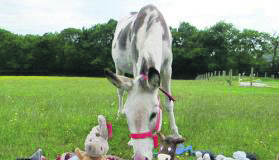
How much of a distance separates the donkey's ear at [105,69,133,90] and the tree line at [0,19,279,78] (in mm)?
48092

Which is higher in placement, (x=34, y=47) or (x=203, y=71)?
(x=34, y=47)

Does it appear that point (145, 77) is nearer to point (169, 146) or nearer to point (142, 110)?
point (142, 110)

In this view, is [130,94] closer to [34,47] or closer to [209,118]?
[209,118]

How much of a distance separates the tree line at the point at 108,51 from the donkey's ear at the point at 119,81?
4809cm

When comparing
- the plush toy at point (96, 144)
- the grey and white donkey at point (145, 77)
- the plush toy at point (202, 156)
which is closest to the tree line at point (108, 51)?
the grey and white donkey at point (145, 77)

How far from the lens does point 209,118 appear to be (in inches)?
283

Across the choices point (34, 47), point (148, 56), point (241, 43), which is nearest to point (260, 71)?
point (241, 43)

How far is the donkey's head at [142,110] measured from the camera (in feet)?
9.70

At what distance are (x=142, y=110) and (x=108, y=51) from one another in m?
51.4

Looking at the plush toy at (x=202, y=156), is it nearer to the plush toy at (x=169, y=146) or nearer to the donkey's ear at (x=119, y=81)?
the plush toy at (x=169, y=146)

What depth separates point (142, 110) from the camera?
2973mm

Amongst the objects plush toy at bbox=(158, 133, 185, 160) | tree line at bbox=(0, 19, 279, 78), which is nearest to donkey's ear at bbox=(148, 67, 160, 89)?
plush toy at bbox=(158, 133, 185, 160)

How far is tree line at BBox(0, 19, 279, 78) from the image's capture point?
181ft

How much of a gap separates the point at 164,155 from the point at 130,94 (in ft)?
3.26
